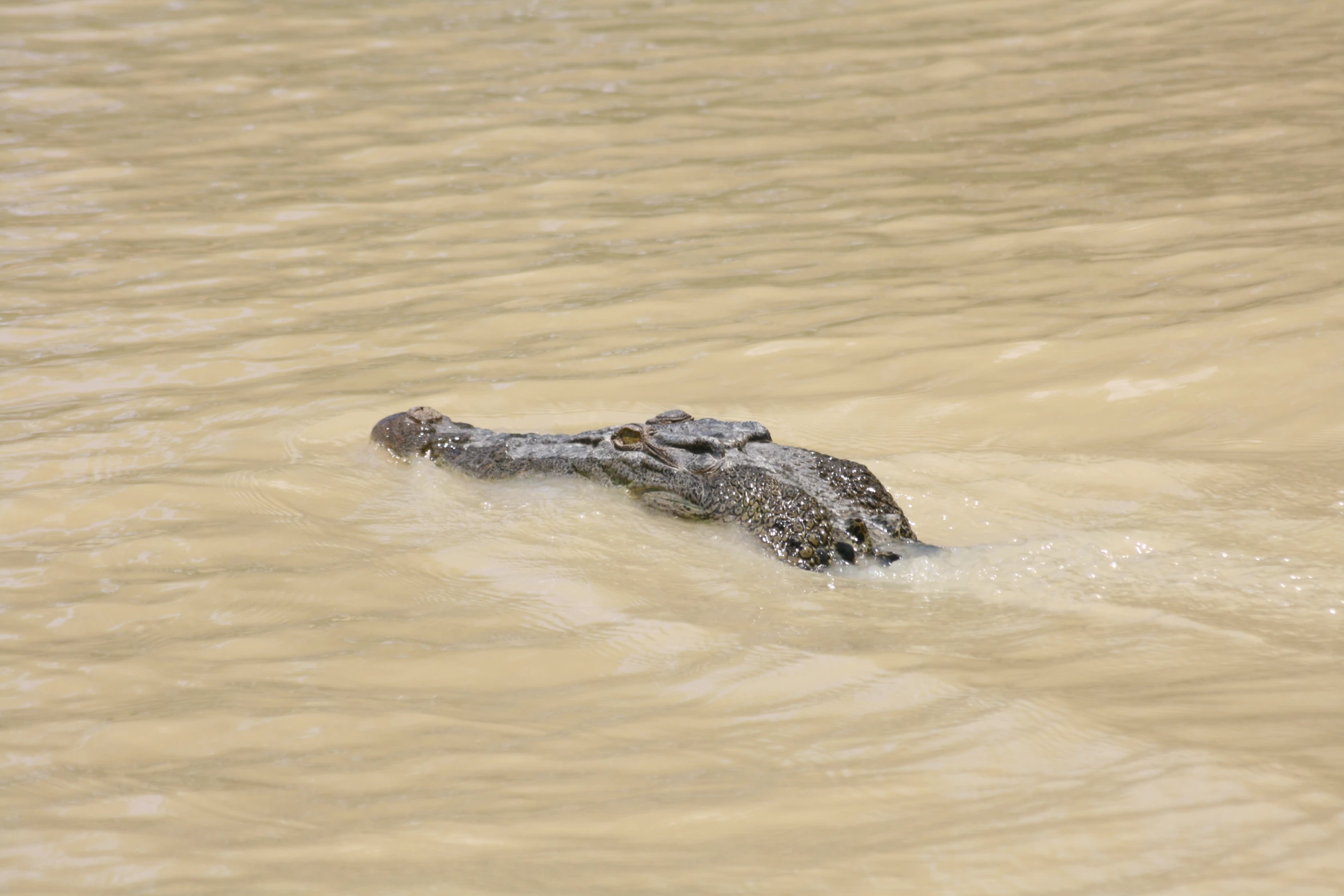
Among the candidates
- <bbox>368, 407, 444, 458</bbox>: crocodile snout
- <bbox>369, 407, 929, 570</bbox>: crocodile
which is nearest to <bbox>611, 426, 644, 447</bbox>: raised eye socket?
<bbox>369, 407, 929, 570</bbox>: crocodile

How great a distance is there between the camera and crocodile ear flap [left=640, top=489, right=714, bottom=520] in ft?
11.5

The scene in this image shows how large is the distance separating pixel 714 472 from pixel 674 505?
152mm

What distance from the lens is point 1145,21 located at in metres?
9.00

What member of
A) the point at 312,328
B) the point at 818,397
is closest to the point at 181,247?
the point at 312,328

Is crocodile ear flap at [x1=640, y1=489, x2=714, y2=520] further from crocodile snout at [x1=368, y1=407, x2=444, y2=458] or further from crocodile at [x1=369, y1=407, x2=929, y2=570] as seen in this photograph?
crocodile snout at [x1=368, y1=407, x2=444, y2=458]

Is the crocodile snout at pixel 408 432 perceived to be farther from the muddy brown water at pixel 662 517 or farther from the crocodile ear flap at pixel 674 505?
the crocodile ear flap at pixel 674 505

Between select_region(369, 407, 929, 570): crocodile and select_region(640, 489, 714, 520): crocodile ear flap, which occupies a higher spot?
select_region(369, 407, 929, 570): crocodile

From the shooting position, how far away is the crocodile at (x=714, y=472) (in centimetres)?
329

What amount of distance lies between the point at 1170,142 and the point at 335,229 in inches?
178

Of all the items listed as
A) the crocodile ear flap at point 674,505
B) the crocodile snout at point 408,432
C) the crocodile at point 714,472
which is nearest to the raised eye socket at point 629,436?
the crocodile at point 714,472

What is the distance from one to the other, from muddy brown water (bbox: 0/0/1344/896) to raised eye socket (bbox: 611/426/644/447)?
0.58ft

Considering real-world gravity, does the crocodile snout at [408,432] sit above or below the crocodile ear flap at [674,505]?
above

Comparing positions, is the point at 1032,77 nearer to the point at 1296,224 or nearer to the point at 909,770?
the point at 1296,224

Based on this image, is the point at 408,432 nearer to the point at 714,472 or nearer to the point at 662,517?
the point at 662,517
